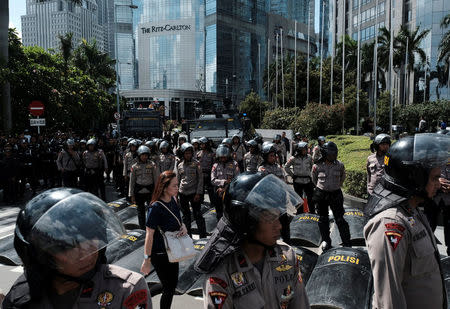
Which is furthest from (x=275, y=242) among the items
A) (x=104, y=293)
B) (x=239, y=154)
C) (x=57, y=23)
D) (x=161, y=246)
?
(x=57, y=23)

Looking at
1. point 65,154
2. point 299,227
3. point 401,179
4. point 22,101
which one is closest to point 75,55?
point 22,101

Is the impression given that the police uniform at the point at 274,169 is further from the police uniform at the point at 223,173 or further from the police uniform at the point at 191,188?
the police uniform at the point at 191,188

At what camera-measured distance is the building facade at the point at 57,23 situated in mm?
95438

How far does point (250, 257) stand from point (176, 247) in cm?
202

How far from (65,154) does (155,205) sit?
7.40 m

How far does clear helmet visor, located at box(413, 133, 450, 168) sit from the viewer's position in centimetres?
225

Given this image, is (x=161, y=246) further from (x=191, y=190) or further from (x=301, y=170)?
(x=301, y=170)

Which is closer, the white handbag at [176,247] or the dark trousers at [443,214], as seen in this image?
the white handbag at [176,247]

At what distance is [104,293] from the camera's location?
1.67 m

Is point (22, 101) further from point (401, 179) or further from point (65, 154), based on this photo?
point (401, 179)

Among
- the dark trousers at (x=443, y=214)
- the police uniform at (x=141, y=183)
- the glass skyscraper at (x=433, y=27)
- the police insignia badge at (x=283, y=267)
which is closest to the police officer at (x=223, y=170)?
the police uniform at (x=141, y=183)

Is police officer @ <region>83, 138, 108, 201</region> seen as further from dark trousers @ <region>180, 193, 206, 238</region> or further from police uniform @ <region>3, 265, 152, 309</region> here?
police uniform @ <region>3, 265, 152, 309</region>

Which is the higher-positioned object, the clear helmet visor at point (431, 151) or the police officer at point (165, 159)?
the clear helmet visor at point (431, 151)

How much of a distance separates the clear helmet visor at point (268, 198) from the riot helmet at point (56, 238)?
0.71 meters
